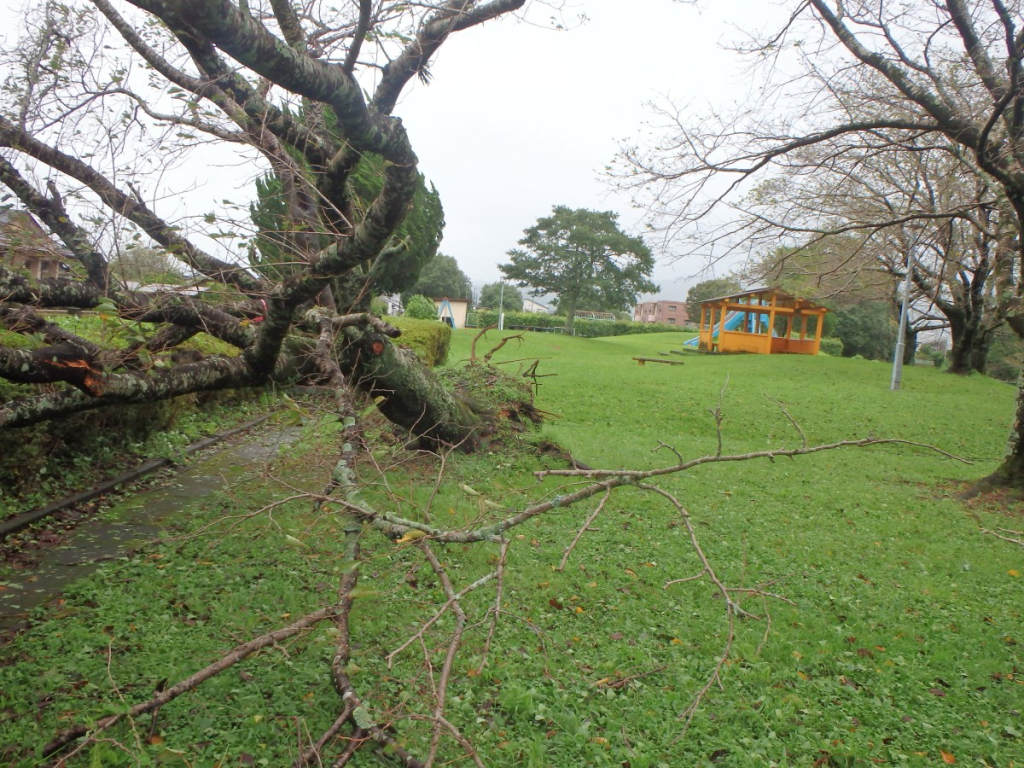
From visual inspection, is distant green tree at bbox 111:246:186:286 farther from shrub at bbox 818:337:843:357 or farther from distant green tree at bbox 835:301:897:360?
distant green tree at bbox 835:301:897:360

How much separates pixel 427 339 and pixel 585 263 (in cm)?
3073

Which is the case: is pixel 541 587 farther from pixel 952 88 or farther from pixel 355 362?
pixel 952 88

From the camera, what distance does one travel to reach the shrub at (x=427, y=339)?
14070mm

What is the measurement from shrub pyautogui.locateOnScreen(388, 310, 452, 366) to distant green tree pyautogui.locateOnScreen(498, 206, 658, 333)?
1032 inches

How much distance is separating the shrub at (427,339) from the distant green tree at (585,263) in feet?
86.0

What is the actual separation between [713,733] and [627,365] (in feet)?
65.1

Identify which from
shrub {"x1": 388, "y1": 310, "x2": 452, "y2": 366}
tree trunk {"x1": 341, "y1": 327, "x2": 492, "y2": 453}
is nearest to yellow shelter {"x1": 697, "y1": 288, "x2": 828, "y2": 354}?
shrub {"x1": 388, "y1": 310, "x2": 452, "y2": 366}

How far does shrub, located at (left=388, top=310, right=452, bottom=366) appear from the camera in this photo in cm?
1407

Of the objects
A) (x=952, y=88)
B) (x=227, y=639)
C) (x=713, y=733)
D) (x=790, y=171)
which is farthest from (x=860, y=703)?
(x=952, y=88)

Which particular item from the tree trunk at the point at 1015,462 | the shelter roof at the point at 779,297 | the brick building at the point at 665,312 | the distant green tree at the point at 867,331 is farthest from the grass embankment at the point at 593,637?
the brick building at the point at 665,312

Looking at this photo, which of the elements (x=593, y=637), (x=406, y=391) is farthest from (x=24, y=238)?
(x=593, y=637)

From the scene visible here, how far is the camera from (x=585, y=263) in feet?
144

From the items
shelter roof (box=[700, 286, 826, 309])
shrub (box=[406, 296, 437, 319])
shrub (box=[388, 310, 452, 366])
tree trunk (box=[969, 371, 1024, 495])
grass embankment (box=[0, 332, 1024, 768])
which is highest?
shelter roof (box=[700, 286, 826, 309])

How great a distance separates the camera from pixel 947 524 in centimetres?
657
